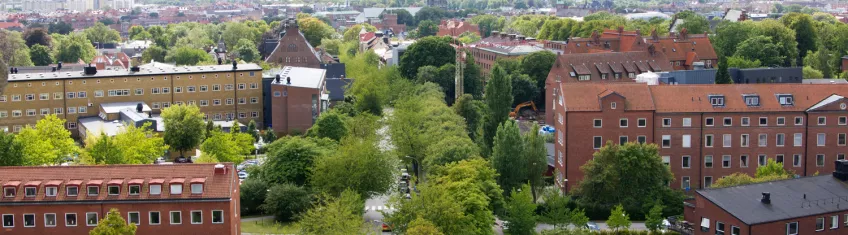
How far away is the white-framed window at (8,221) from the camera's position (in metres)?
44.0

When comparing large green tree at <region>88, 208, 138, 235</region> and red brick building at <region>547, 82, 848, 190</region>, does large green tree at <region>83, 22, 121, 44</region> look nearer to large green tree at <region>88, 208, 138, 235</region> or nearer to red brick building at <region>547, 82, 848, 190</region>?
red brick building at <region>547, 82, 848, 190</region>

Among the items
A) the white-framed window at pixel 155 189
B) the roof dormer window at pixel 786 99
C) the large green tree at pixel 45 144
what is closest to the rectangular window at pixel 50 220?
the white-framed window at pixel 155 189

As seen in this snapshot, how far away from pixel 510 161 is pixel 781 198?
1437cm

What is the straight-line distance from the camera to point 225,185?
144ft

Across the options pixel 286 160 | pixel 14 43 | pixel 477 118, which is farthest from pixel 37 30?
pixel 286 160

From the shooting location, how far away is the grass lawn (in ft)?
167

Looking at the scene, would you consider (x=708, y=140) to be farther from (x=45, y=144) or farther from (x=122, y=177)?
(x=45, y=144)

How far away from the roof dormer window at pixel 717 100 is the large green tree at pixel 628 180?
19.4 ft

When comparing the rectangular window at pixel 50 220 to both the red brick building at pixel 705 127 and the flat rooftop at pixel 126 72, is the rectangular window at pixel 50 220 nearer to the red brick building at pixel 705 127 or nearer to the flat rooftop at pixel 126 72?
the red brick building at pixel 705 127

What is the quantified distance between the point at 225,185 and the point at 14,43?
311 ft

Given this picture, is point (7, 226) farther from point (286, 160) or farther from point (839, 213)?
point (839, 213)

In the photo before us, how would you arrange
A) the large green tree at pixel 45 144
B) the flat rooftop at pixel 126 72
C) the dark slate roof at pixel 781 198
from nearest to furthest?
the dark slate roof at pixel 781 198
the large green tree at pixel 45 144
the flat rooftop at pixel 126 72

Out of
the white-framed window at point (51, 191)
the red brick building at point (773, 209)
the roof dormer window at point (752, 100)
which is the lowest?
the red brick building at point (773, 209)

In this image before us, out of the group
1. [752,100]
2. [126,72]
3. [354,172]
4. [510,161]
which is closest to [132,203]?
[354,172]
